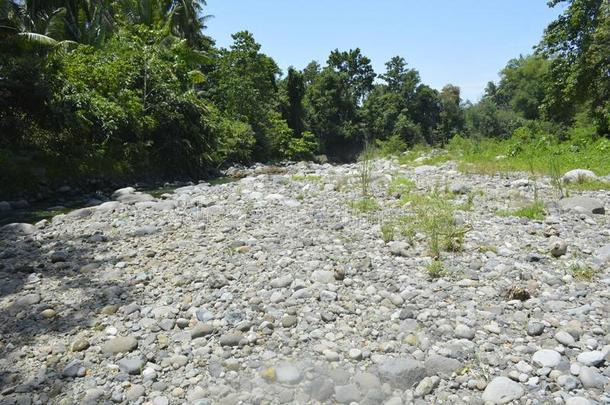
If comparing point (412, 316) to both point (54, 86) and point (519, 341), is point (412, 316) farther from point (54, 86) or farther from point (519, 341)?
point (54, 86)

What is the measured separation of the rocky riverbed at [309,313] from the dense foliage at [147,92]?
663 cm

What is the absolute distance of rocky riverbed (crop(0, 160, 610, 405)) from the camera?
278 cm

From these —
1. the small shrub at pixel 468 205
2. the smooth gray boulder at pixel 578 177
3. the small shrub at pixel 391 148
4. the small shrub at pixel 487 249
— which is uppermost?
the small shrub at pixel 391 148

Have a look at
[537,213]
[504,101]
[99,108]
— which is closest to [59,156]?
[99,108]

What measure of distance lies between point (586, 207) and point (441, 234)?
8.95 ft

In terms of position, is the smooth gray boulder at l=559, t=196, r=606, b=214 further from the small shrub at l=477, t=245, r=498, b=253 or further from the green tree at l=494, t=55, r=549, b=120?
the green tree at l=494, t=55, r=549, b=120

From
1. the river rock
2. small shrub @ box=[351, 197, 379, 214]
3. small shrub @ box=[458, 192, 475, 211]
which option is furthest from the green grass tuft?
the river rock

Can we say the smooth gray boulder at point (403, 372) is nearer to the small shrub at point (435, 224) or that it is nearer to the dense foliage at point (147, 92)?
the small shrub at point (435, 224)

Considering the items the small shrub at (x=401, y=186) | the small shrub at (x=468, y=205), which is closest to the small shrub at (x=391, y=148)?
the small shrub at (x=401, y=186)

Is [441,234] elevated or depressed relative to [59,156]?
depressed

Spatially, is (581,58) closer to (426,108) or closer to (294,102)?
(294,102)

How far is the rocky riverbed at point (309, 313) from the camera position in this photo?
2775 millimetres

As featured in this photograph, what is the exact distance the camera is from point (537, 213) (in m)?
6.09

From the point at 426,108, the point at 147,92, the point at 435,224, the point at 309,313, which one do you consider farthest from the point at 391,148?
the point at 426,108
